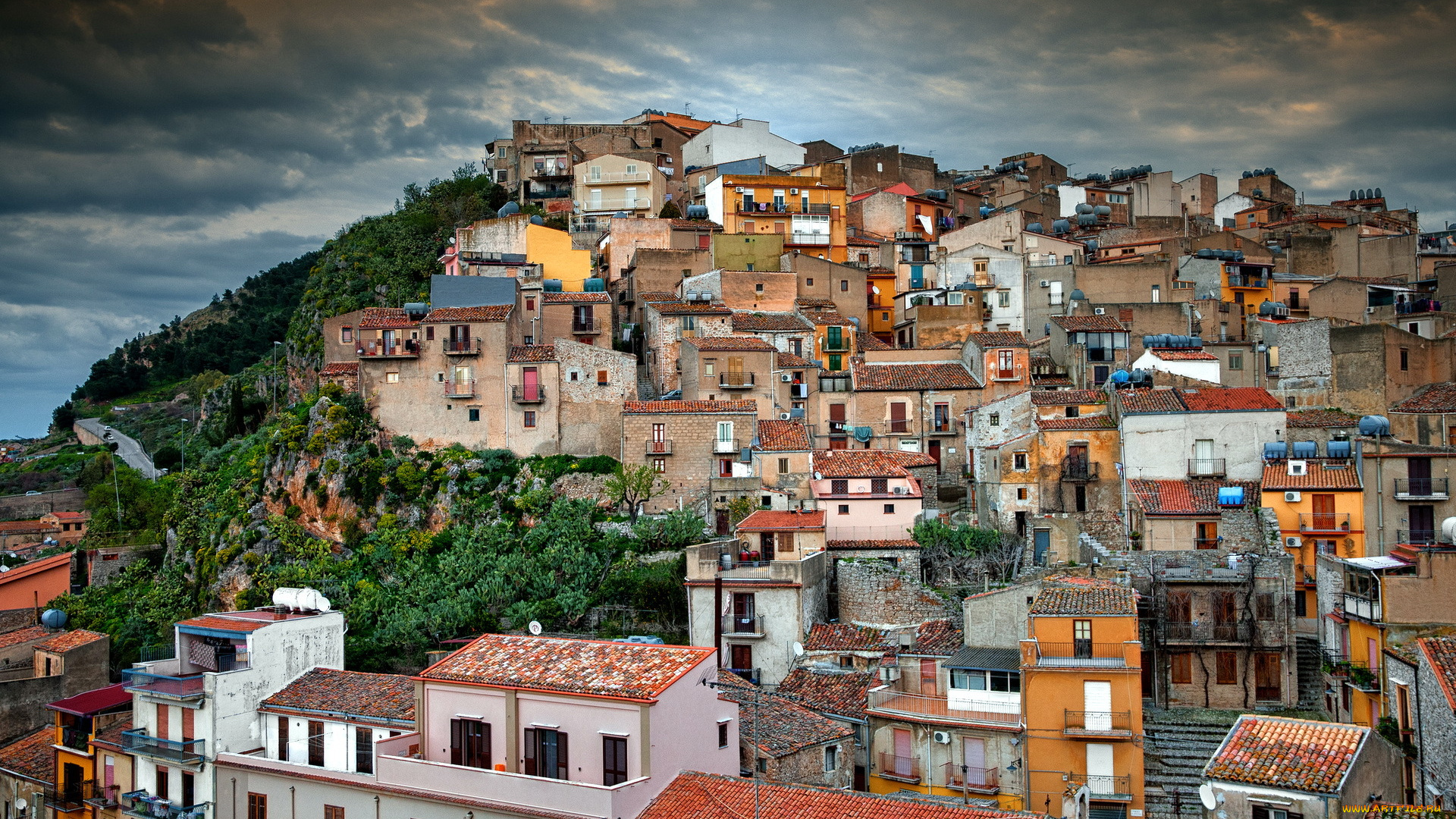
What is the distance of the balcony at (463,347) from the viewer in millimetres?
48969

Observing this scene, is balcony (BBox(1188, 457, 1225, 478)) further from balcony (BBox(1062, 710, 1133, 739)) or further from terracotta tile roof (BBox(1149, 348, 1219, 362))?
balcony (BBox(1062, 710, 1133, 739))

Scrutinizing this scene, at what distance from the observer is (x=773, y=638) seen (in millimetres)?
36750

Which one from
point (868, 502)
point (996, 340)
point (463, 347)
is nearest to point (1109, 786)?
point (868, 502)

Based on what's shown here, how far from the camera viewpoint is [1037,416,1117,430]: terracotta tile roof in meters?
42.6

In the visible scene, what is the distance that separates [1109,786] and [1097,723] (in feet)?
4.58

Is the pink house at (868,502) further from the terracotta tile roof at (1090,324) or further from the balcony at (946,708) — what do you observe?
the terracotta tile roof at (1090,324)

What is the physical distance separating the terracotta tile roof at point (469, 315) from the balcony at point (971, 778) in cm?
2701

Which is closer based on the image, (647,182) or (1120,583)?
(1120,583)

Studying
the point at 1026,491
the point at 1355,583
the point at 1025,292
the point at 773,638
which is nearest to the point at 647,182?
the point at 1025,292

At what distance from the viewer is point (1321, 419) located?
145 feet

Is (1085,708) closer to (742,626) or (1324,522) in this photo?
(742,626)

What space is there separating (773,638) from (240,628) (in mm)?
14713

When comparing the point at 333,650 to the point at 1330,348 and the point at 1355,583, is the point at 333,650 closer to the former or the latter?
the point at 1355,583

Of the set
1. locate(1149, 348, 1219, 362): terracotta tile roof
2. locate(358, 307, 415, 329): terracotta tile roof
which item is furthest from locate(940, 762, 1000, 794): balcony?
locate(358, 307, 415, 329): terracotta tile roof
